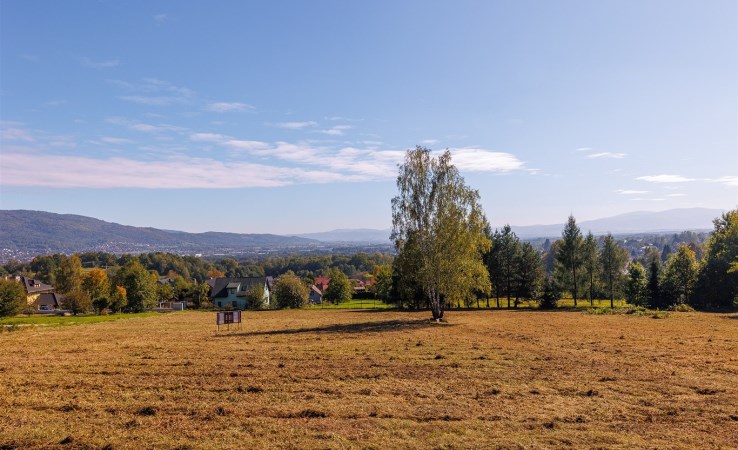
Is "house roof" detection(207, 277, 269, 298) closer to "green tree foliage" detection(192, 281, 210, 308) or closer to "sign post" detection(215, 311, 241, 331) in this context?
"green tree foliage" detection(192, 281, 210, 308)

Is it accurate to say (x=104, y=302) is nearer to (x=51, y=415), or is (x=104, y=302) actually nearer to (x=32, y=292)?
(x=32, y=292)

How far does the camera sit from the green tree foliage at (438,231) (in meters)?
40.0

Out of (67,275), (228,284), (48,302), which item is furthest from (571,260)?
(48,302)

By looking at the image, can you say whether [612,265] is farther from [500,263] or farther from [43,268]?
[43,268]

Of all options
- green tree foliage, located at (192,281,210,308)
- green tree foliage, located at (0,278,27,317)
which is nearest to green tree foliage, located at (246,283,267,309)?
green tree foliage, located at (192,281,210,308)

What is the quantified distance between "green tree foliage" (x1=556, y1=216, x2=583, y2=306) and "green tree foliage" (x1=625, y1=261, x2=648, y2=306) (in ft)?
26.6

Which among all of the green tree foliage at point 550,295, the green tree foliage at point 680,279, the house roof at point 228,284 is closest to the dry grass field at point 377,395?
the green tree foliage at point 550,295

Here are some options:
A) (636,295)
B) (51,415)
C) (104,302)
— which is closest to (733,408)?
(51,415)

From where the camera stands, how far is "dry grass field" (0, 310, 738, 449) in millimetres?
10453

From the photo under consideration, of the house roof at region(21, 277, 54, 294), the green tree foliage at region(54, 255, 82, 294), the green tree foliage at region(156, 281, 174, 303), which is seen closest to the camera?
the green tree foliage at region(156, 281, 174, 303)

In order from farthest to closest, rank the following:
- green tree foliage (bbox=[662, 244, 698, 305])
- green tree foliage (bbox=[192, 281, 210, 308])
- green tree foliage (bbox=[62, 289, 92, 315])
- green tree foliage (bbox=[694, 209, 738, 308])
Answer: green tree foliage (bbox=[192, 281, 210, 308])
green tree foliage (bbox=[62, 289, 92, 315])
green tree foliage (bbox=[662, 244, 698, 305])
green tree foliage (bbox=[694, 209, 738, 308])

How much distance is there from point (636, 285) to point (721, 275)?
10497 mm

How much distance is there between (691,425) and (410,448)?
7205 mm

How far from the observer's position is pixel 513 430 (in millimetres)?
10750
